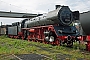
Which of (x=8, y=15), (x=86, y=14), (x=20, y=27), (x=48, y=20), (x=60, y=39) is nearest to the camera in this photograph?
(x=86, y=14)

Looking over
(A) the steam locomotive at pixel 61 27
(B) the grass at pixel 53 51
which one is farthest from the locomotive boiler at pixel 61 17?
(B) the grass at pixel 53 51

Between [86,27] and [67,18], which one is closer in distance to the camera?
[86,27]

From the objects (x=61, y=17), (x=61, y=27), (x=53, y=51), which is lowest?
(x=53, y=51)

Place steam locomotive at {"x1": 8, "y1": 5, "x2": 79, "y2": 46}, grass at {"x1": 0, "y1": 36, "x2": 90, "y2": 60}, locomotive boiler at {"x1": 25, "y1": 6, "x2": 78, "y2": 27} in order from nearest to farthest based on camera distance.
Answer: grass at {"x1": 0, "y1": 36, "x2": 90, "y2": 60} → steam locomotive at {"x1": 8, "y1": 5, "x2": 79, "y2": 46} → locomotive boiler at {"x1": 25, "y1": 6, "x2": 78, "y2": 27}

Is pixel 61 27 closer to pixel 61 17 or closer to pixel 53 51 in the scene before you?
pixel 61 17

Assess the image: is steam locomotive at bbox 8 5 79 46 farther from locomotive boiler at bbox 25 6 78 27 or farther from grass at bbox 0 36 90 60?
grass at bbox 0 36 90 60

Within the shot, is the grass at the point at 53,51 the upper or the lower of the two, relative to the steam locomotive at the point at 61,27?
lower

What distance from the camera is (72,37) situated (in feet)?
46.5

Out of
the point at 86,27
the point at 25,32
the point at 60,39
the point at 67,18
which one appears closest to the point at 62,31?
the point at 60,39

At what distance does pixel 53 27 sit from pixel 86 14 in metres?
4.71

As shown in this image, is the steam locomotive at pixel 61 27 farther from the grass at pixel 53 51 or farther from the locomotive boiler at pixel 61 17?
the grass at pixel 53 51

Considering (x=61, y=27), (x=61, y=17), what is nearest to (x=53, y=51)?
(x=61, y=27)

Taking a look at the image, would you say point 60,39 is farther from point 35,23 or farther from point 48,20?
point 35,23

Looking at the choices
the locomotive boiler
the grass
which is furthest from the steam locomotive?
the grass
